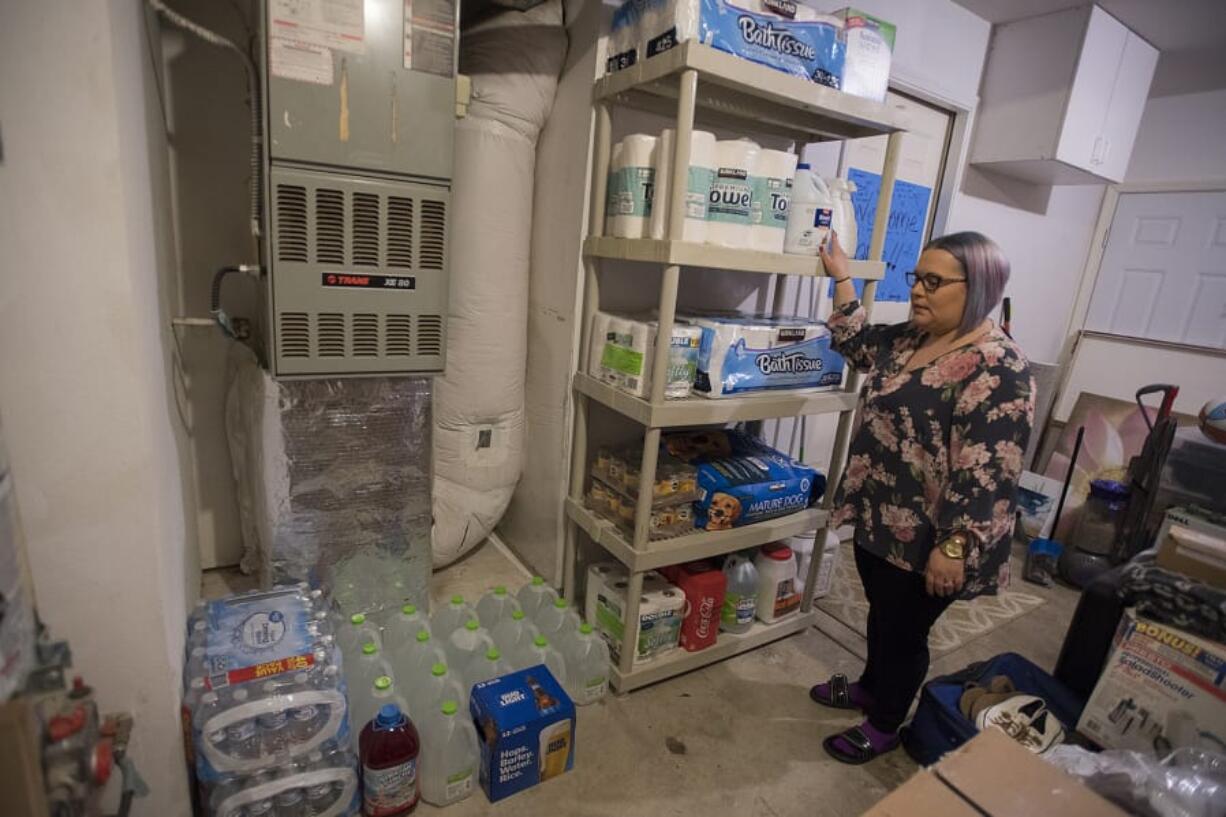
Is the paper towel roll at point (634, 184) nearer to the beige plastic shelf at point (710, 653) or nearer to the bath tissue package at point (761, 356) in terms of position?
the bath tissue package at point (761, 356)

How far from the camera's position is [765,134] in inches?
84.0

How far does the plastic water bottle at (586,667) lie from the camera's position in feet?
5.84

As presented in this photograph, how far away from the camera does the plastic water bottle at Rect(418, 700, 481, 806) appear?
142cm

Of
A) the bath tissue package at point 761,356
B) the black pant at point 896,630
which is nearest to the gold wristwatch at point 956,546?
the black pant at point 896,630

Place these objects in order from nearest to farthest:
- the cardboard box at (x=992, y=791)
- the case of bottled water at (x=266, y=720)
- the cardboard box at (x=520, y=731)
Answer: the cardboard box at (x=992, y=791)
the case of bottled water at (x=266, y=720)
the cardboard box at (x=520, y=731)

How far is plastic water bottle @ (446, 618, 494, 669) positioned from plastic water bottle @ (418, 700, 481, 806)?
0.72ft

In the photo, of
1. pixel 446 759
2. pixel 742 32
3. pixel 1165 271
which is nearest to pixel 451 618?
pixel 446 759

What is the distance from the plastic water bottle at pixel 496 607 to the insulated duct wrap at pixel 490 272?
0.35 metres

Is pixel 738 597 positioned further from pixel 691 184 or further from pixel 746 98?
pixel 746 98

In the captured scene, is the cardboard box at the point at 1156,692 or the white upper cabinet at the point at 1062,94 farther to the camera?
the white upper cabinet at the point at 1062,94

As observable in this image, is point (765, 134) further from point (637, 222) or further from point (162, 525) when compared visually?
point (162, 525)

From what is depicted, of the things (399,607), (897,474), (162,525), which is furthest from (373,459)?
(897,474)

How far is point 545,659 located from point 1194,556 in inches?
67.2

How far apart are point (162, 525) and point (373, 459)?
2.18ft
